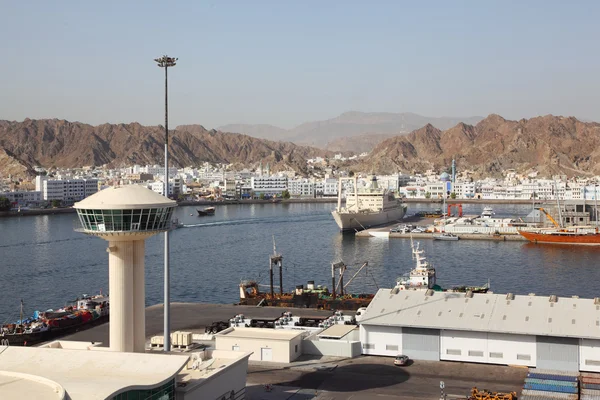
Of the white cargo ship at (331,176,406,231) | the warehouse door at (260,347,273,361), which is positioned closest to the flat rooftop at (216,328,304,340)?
the warehouse door at (260,347,273,361)

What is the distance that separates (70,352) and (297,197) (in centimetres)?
10232

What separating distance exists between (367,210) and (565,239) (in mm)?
18517

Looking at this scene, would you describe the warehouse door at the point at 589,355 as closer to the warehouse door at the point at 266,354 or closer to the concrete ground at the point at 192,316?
the warehouse door at the point at 266,354

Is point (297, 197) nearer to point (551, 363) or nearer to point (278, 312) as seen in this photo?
point (278, 312)

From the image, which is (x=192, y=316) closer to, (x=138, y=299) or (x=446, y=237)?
(x=138, y=299)

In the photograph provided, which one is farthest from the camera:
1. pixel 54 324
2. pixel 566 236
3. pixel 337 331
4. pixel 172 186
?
pixel 172 186

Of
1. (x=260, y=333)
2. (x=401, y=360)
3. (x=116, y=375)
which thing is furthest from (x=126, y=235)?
(x=401, y=360)

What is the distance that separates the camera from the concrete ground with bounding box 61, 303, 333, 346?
63.8 ft

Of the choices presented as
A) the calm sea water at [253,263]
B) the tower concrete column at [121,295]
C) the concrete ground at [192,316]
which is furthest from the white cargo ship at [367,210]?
the tower concrete column at [121,295]

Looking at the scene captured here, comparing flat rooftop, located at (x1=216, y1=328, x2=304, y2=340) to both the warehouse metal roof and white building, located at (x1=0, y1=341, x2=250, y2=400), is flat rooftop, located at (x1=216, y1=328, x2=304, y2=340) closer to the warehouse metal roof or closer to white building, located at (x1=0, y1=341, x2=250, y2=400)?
the warehouse metal roof

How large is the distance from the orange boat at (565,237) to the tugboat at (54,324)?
33.8m

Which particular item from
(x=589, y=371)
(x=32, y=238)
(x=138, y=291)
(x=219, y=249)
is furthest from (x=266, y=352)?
(x=32, y=238)

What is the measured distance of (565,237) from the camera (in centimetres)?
4950

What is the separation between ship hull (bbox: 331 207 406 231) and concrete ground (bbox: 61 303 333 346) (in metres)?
34.7
